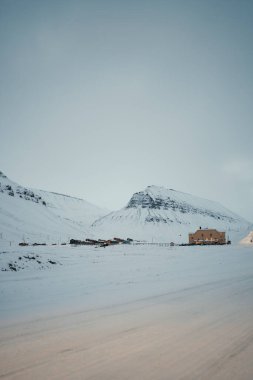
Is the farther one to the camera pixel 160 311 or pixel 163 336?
pixel 160 311

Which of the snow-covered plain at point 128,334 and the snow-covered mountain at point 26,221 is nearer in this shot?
the snow-covered plain at point 128,334

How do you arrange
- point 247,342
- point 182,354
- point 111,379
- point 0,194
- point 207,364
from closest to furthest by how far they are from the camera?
point 111,379
point 207,364
point 182,354
point 247,342
point 0,194

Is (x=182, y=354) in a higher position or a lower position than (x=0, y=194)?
lower

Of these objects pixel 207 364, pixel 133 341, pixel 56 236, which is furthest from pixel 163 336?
pixel 56 236

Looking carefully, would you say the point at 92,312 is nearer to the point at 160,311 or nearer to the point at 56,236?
the point at 160,311

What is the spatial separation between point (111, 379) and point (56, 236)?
82292 mm

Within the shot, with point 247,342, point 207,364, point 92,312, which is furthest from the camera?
point 92,312

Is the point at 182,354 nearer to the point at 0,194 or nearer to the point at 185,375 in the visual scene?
the point at 185,375

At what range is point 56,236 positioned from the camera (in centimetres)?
8269

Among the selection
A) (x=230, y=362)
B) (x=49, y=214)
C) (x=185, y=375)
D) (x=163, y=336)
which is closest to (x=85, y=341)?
(x=163, y=336)

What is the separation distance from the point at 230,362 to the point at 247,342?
100 centimetres

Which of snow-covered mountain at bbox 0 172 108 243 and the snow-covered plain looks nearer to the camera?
the snow-covered plain

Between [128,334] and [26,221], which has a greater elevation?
[26,221]

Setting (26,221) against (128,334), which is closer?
(128,334)
